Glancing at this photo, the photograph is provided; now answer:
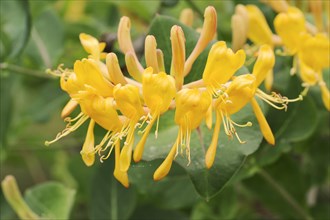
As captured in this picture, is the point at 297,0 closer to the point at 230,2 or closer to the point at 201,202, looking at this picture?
the point at 230,2

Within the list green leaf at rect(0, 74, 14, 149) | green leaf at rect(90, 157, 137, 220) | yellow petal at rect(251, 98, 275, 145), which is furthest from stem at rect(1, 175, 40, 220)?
yellow petal at rect(251, 98, 275, 145)

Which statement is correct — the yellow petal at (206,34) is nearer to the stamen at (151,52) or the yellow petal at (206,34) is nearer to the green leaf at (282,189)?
the stamen at (151,52)

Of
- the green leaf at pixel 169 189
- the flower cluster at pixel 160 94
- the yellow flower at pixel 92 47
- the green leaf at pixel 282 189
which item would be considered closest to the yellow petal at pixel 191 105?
the flower cluster at pixel 160 94

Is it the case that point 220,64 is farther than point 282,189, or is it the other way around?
point 282,189

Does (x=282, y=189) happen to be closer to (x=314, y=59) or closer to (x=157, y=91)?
(x=314, y=59)

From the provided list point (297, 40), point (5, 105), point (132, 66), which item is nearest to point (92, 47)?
point (132, 66)
